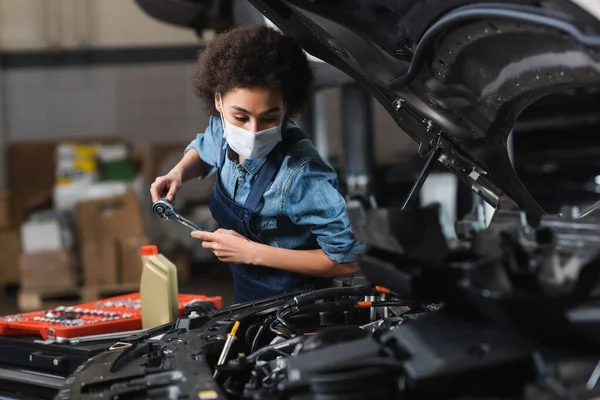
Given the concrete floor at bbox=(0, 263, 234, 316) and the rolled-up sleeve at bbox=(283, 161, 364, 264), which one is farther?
the concrete floor at bbox=(0, 263, 234, 316)

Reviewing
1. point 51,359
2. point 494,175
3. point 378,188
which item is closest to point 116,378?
point 51,359

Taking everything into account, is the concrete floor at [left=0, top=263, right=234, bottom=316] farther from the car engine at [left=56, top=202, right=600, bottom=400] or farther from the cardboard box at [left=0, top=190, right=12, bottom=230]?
the car engine at [left=56, top=202, right=600, bottom=400]

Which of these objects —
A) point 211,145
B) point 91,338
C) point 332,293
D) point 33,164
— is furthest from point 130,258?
point 332,293

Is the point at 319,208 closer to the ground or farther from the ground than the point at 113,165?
farther from the ground

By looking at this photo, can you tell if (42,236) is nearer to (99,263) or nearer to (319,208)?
(99,263)

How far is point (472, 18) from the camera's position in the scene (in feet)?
3.93

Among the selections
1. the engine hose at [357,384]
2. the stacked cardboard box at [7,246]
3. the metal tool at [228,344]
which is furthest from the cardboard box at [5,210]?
the engine hose at [357,384]

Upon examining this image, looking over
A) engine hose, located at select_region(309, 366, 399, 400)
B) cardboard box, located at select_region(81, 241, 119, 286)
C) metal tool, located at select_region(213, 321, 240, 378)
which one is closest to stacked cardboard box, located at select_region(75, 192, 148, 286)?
cardboard box, located at select_region(81, 241, 119, 286)

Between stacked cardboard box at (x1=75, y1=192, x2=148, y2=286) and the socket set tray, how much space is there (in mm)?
3467

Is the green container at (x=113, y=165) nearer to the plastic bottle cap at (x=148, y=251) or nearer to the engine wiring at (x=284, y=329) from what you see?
the plastic bottle cap at (x=148, y=251)

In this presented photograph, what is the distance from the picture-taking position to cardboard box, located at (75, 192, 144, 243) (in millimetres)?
5508

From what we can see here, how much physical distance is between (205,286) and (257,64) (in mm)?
4221

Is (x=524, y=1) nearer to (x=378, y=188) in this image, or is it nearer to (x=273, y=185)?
(x=273, y=185)

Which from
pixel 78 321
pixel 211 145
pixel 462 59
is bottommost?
pixel 78 321
